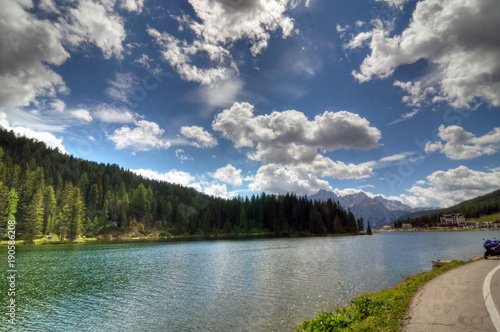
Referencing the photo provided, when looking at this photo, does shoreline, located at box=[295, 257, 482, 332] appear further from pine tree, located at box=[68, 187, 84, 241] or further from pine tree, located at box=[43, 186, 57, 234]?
pine tree, located at box=[43, 186, 57, 234]

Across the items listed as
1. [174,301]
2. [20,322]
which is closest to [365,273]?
[174,301]

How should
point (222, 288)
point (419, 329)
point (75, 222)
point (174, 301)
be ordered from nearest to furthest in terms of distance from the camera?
point (419, 329)
point (174, 301)
point (222, 288)
point (75, 222)

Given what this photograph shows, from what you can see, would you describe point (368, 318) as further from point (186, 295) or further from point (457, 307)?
point (186, 295)

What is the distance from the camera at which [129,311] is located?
25922 millimetres

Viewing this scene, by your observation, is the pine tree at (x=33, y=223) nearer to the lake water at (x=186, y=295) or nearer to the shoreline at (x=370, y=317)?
the lake water at (x=186, y=295)

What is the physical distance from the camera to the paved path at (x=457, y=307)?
1148 centimetres

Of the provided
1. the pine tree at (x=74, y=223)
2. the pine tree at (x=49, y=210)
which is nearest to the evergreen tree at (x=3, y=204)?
the pine tree at (x=49, y=210)

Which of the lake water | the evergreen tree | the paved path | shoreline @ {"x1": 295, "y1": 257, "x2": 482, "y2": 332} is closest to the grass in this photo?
shoreline @ {"x1": 295, "y1": 257, "x2": 482, "y2": 332}

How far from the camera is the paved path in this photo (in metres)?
11.5

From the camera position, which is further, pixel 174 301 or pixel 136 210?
pixel 136 210

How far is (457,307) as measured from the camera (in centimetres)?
1400

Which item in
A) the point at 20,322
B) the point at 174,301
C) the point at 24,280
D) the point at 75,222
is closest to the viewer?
the point at 20,322

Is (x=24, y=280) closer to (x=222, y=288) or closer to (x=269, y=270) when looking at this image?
(x=222, y=288)

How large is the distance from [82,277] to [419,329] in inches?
1913
